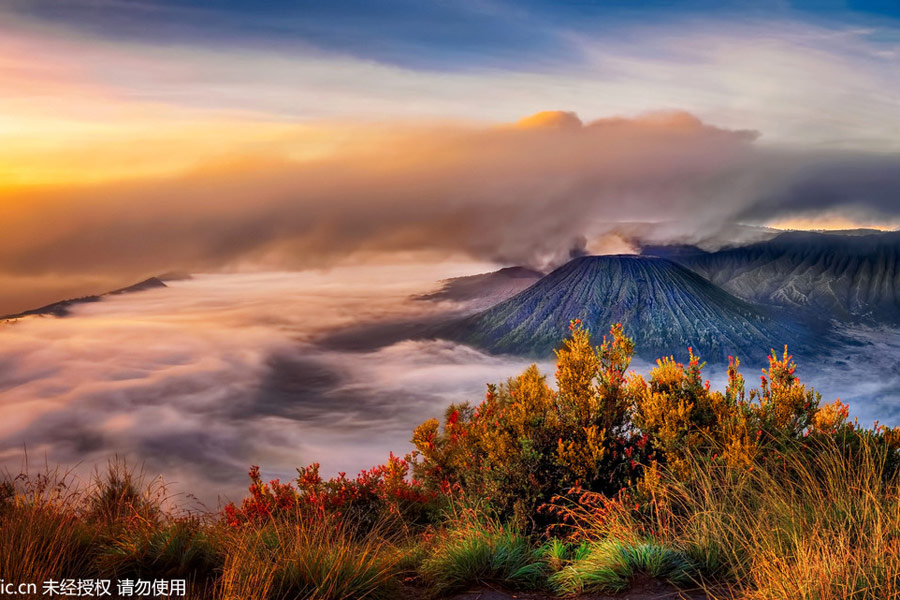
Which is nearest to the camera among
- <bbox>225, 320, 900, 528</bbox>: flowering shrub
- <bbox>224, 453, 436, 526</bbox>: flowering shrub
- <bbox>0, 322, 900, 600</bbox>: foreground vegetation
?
<bbox>0, 322, 900, 600</bbox>: foreground vegetation

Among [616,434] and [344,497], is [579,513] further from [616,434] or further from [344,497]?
[344,497]

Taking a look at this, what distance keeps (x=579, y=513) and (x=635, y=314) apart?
476ft

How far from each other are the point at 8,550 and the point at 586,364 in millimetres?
6951

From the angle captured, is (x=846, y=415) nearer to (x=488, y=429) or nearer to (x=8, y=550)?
(x=488, y=429)

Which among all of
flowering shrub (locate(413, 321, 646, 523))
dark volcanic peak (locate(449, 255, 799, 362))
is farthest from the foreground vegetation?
dark volcanic peak (locate(449, 255, 799, 362))

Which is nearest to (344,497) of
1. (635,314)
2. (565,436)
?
(565,436)

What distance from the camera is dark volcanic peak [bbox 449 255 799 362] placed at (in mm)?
147000

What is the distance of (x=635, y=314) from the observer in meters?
150

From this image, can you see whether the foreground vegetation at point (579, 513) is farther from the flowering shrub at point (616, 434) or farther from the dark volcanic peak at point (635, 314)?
the dark volcanic peak at point (635, 314)

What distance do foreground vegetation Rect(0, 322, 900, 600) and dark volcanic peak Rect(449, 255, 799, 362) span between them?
128519 mm

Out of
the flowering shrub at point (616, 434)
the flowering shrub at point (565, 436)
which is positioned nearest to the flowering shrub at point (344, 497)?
the flowering shrub at point (616, 434)

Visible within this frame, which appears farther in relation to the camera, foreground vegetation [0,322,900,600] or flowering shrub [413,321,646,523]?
flowering shrub [413,321,646,523]

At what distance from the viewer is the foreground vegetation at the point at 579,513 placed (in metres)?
6.31

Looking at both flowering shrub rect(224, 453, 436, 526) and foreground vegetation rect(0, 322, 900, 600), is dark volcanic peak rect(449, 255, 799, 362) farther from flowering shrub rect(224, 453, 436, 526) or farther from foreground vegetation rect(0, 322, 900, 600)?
foreground vegetation rect(0, 322, 900, 600)
